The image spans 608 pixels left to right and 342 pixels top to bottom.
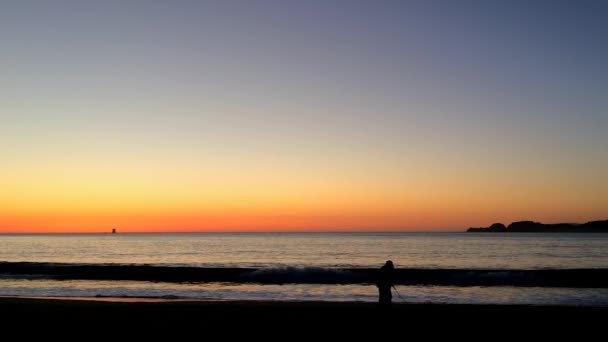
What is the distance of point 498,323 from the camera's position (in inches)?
599

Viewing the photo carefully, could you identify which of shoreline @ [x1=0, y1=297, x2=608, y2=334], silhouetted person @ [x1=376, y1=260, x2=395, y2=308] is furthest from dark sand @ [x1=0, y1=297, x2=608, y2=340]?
silhouetted person @ [x1=376, y1=260, x2=395, y2=308]

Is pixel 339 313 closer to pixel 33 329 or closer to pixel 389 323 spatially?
pixel 389 323

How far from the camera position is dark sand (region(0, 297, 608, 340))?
13814mm

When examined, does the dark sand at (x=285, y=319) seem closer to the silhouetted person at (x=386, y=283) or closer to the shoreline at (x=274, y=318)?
the shoreline at (x=274, y=318)

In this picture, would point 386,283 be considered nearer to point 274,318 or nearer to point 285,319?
point 285,319

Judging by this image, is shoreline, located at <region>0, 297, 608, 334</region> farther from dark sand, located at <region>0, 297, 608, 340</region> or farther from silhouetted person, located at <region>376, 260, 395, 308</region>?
silhouetted person, located at <region>376, 260, 395, 308</region>

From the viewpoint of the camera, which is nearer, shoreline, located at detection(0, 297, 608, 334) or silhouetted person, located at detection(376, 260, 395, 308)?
silhouetted person, located at detection(376, 260, 395, 308)

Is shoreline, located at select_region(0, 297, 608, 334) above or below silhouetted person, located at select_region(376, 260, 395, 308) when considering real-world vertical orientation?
below

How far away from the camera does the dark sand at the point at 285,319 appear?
1381cm

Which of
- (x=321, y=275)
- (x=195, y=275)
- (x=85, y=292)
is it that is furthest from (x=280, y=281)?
(x=85, y=292)

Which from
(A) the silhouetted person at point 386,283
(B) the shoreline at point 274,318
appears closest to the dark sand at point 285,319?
(B) the shoreline at point 274,318

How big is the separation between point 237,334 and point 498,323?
7.66 metres

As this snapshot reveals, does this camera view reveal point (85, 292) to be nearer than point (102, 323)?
No

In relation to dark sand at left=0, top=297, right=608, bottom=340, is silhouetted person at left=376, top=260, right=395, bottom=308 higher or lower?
higher
